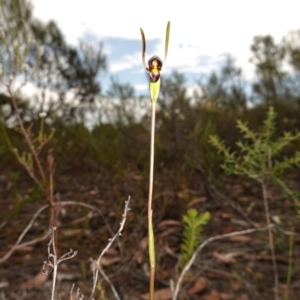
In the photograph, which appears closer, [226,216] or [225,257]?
[225,257]

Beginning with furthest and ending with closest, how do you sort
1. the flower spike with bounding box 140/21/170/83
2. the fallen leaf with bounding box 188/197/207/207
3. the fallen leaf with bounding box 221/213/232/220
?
the fallen leaf with bounding box 188/197/207/207
the fallen leaf with bounding box 221/213/232/220
the flower spike with bounding box 140/21/170/83

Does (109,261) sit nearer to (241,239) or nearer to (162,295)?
(162,295)

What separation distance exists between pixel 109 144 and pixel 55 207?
10.7 ft

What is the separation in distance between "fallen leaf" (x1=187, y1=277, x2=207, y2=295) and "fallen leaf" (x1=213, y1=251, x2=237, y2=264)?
223mm

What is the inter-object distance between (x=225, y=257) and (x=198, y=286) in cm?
33

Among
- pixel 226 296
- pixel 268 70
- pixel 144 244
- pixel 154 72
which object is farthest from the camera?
pixel 268 70

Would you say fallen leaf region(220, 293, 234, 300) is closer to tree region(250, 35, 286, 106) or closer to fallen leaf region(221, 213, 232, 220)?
fallen leaf region(221, 213, 232, 220)

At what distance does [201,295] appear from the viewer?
2.46m

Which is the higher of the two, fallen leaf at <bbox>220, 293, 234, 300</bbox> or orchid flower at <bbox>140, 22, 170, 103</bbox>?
orchid flower at <bbox>140, 22, 170, 103</bbox>

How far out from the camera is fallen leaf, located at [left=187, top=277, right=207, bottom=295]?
8.11 ft

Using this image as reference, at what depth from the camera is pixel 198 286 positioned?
2.50 meters

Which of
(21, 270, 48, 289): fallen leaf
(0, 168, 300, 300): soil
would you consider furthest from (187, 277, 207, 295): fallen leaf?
(21, 270, 48, 289): fallen leaf

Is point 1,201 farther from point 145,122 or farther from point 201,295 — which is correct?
point 201,295

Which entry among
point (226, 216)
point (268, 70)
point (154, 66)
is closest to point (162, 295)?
point (226, 216)
